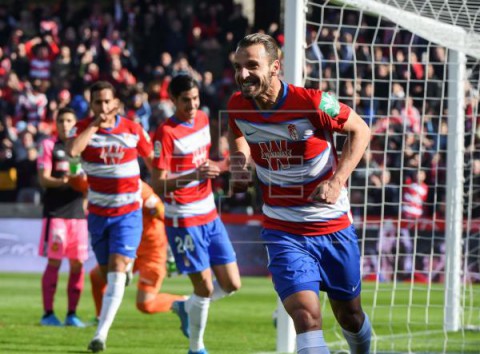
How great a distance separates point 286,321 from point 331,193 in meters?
3.38

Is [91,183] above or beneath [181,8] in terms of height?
beneath

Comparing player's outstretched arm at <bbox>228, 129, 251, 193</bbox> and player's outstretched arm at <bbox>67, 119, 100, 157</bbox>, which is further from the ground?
player's outstretched arm at <bbox>228, 129, 251, 193</bbox>

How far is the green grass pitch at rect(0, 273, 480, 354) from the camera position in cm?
955

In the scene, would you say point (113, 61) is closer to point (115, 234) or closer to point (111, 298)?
point (115, 234)

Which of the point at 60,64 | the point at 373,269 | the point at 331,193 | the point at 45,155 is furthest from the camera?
the point at 60,64

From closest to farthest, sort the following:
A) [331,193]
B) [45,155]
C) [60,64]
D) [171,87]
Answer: [331,193], [171,87], [45,155], [60,64]

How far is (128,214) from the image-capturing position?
31.6 feet

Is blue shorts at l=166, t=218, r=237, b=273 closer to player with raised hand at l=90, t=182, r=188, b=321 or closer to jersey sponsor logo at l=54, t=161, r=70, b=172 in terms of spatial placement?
player with raised hand at l=90, t=182, r=188, b=321

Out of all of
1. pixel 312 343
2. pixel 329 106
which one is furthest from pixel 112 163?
pixel 312 343

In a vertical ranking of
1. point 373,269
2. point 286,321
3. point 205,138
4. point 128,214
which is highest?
point 205,138

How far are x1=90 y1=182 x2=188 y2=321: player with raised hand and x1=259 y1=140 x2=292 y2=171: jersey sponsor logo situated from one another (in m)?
4.35

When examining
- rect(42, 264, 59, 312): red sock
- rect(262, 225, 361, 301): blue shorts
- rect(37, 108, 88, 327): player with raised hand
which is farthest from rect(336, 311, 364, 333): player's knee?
rect(42, 264, 59, 312): red sock

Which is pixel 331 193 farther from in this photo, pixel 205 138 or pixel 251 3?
pixel 251 3

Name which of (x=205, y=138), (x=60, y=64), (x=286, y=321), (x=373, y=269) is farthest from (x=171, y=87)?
(x=60, y=64)
